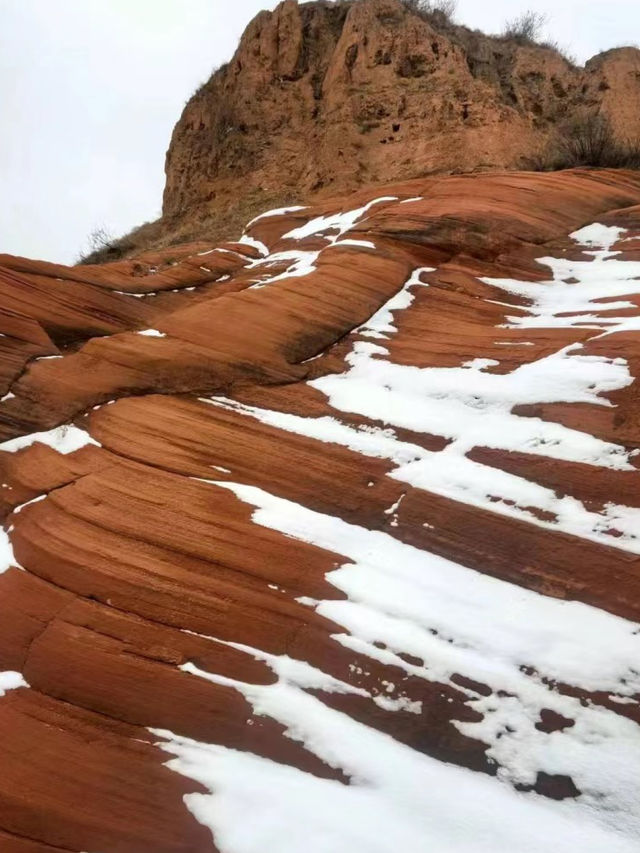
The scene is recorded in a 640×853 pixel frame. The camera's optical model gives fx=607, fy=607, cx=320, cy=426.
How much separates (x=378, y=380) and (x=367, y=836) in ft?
11.3

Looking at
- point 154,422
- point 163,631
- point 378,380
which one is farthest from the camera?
point 378,380

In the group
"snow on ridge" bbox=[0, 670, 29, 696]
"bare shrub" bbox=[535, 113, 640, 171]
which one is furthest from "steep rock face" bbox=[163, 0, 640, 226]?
"snow on ridge" bbox=[0, 670, 29, 696]

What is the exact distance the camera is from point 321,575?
341 cm

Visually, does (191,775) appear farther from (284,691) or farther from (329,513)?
(329,513)

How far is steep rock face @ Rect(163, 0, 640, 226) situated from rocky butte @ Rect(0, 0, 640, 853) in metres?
7.92

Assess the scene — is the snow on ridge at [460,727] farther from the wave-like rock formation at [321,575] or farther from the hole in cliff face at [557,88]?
the hole in cliff face at [557,88]

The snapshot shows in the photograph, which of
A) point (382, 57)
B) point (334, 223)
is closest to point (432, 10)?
point (382, 57)

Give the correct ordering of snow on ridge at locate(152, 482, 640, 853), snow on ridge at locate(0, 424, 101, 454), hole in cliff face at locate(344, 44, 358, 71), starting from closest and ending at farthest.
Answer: snow on ridge at locate(152, 482, 640, 853)
snow on ridge at locate(0, 424, 101, 454)
hole in cliff face at locate(344, 44, 358, 71)

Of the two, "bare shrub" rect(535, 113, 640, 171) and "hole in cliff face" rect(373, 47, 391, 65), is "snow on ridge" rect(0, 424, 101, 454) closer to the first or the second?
"bare shrub" rect(535, 113, 640, 171)

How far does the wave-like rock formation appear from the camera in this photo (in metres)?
2.49

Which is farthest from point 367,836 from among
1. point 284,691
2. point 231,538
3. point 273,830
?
point 231,538

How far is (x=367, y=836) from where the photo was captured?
236 centimetres

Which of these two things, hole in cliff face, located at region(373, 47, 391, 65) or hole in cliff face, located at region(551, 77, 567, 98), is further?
hole in cliff face, located at region(373, 47, 391, 65)

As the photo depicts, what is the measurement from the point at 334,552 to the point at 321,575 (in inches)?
7.7
